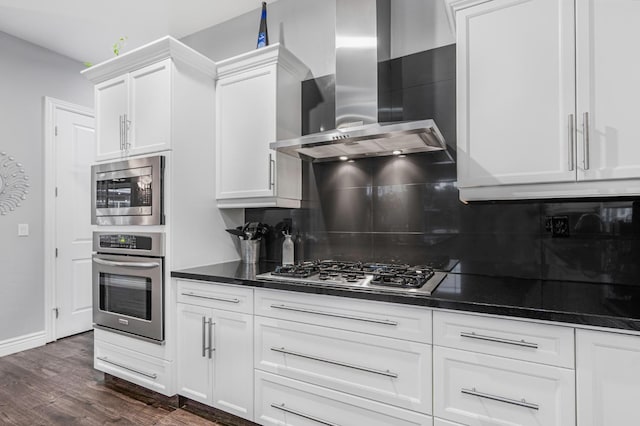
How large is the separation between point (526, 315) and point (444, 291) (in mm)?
362

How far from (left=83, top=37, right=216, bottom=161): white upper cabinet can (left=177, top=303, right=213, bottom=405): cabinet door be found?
43.6 inches

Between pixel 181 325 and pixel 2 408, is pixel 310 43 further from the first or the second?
pixel 2 408

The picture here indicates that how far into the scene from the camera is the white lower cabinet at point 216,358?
6.56 feet

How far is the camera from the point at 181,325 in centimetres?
228

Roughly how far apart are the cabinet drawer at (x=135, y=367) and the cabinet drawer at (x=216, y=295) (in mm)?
466

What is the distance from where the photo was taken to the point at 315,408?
1.77m

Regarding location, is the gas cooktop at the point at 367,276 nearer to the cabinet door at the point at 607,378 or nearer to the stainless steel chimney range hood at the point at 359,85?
the cabinet door at the point at 607,378

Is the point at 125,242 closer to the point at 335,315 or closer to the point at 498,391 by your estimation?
the point at 335,315

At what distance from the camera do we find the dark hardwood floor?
2158mm

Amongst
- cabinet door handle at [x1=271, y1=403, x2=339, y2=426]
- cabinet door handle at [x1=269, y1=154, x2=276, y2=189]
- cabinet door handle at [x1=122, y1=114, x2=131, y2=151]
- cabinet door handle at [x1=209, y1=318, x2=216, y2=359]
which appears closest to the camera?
cabinet door handle at [x1=271, y1=403, x2=339, y2=426]

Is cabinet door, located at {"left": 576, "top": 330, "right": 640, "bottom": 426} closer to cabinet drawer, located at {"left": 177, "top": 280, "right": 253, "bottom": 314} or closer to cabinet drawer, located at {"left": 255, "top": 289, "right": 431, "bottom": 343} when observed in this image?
cabinet drawer, located at {"left": 255, "top": 289, "right": 431, "bottom": 343}

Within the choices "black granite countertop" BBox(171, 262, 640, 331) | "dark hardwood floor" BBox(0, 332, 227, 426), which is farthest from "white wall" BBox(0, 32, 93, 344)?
"black granite countertop" BBox(171, 262, 640, 331)

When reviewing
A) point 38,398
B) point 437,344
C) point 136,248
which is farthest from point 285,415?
point 38,398

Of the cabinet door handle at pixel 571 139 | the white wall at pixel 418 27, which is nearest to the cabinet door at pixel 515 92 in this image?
the cabinet door handle at pixel 571 139
